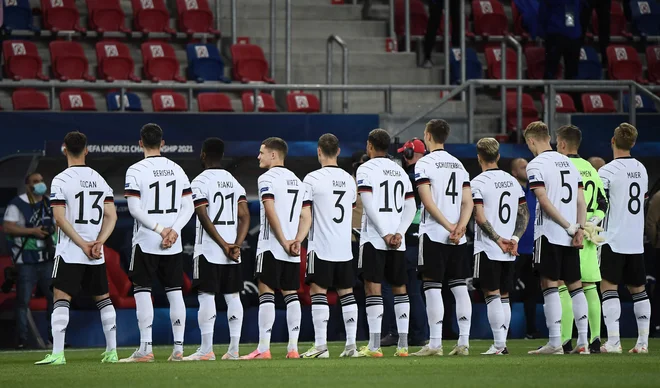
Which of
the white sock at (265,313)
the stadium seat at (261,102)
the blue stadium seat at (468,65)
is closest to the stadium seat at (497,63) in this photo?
the blue stadium seat at (468,65)

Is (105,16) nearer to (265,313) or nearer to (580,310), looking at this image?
(265,313)

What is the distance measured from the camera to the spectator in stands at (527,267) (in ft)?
48.2

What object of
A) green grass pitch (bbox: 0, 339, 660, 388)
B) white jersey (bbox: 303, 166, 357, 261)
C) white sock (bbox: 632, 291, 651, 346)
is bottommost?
green grass pitch (bbox: 0, 339, 660, 388)

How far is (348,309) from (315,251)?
2.01 feet

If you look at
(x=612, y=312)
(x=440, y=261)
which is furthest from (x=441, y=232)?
(x=612, y=312)

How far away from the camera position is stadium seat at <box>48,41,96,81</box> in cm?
1936

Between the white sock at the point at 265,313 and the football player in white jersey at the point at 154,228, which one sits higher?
the football player in white jersey at the point at 154,228

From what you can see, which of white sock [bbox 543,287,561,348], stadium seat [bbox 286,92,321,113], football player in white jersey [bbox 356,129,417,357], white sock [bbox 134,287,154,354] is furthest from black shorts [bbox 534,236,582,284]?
stadium seat [bbox 286,92,321,113]

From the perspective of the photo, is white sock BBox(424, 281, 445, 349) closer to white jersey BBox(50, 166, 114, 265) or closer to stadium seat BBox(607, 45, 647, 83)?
white jersey BBox(50, 166, 114, 265)

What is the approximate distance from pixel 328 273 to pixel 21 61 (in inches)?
378

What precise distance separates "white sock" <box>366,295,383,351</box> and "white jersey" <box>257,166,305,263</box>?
79cm

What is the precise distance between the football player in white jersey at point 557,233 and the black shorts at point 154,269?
3.32 meters

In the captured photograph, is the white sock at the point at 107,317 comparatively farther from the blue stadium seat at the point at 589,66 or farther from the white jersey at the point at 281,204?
the blue stadium seat at the point at 589,66

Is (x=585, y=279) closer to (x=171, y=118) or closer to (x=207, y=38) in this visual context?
(x=171, y=118)
